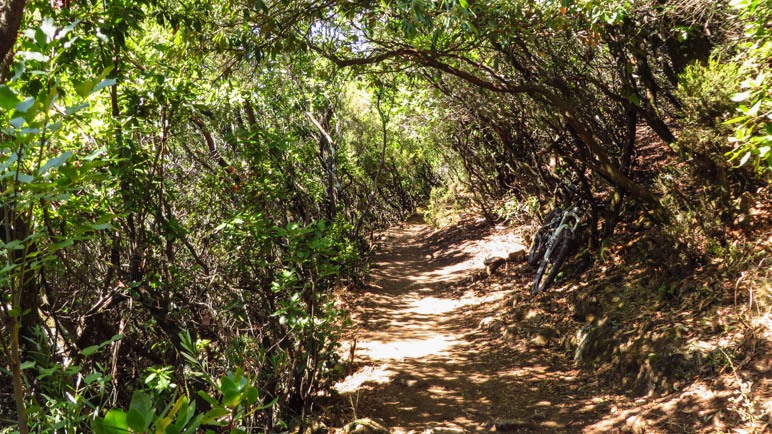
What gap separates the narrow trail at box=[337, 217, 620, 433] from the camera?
17.6 ft

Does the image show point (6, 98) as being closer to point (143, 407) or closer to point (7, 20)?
point (143, 407)

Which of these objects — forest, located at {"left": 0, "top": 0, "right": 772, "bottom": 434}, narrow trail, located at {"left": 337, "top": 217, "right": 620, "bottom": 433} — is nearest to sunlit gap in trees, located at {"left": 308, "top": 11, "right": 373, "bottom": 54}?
forest, located at {"left": 0, "top": 0, "right": 772, "bottom": 434}

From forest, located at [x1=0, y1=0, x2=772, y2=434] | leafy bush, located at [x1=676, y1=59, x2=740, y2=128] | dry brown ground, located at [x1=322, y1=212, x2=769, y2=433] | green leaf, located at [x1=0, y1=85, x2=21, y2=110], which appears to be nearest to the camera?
green leaf, located at [x1=0, y1=85, x2=21, y2=110]

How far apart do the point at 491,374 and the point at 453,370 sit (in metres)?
0.53

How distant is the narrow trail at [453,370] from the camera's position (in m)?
5.37

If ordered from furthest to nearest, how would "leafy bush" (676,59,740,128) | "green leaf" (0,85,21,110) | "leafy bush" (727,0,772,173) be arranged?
"leafy bush" (676,59,740,128) < "leafy bush" (727,0,772,173) < "green leaf" (0,85,21,110)

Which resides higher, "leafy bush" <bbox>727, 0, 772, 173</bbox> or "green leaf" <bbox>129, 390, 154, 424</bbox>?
"leafy bush" <bbox>727, 0, 772, 173</bbox>

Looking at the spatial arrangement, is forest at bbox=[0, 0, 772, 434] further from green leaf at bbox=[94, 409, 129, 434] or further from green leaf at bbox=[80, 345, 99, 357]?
green leaf at bbox=[94, 409, 129, 434]

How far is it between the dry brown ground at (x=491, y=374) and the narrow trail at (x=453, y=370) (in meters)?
0.01

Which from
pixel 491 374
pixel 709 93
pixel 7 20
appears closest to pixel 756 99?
pixel 709 93

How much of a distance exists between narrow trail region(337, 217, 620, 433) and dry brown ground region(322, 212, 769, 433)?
0.05ft

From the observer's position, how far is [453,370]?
6.82 metres

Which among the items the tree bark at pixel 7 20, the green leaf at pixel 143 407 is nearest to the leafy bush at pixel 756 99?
the green leaf at pixel 143 407

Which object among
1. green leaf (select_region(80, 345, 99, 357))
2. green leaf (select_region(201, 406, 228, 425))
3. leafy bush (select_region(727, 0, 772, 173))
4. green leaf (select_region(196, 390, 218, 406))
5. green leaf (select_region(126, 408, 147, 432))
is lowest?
green leaf (select_region(196, 390, 218, 406))
